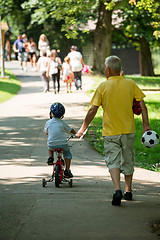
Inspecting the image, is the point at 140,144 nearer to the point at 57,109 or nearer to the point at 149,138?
the point at 57,109

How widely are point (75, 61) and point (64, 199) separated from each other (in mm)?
15106

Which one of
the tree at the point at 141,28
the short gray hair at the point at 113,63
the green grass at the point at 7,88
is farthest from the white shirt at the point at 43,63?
the short gray hair at the point at 113,63

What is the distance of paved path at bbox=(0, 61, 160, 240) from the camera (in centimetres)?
482

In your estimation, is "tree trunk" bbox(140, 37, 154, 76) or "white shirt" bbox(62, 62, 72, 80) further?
"tree trunk" bbox(140, 37, 154, 76)

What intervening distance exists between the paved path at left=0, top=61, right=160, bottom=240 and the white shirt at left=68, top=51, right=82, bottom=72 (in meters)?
7.71

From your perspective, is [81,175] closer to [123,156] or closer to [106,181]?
[106,181]

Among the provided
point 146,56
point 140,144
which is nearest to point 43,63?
point 140,144

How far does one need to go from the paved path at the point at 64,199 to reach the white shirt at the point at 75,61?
7711mm

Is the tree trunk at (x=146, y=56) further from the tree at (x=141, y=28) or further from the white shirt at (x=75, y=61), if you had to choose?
the white shirt at (x=75, y=61)

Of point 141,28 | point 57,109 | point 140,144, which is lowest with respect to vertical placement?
point 140,144

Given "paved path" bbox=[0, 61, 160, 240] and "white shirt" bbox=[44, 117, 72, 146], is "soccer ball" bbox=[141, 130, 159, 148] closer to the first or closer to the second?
"paved path" bbox=[0, 61, 160, 240]

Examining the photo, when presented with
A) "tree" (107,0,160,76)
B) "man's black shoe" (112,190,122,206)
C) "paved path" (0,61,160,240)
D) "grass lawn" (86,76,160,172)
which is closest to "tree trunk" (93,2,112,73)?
"tree" (107,0,160,76)

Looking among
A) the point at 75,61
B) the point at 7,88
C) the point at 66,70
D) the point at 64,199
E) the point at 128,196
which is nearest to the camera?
the point at 64,199

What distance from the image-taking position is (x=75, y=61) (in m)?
21.0
